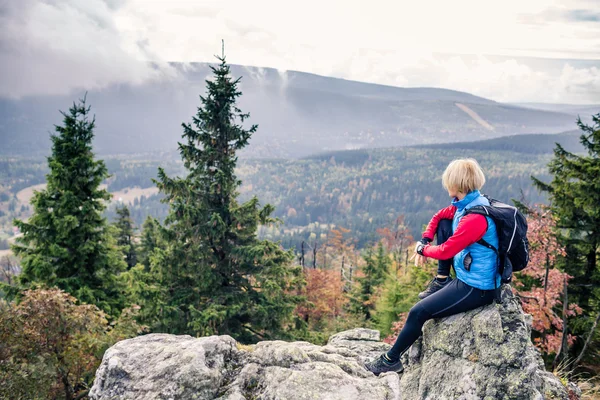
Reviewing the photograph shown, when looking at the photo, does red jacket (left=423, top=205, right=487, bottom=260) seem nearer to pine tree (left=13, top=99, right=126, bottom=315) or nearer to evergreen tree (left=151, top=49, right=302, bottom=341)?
evergreen tree (left=151, top=49, right=302, bottom=341)

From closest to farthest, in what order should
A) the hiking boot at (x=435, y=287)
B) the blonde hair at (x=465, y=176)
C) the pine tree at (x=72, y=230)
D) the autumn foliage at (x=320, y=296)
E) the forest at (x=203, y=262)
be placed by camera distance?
the blonde hair at (x=465, y=176) → the hiking boot at (x=435, y=287) → the forest at (x=203, y=262) → the pine tree at (x=72, y=230) → the autumn foliage at (x=320, y=296)

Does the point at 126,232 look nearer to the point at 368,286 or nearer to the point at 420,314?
the point at 368,286

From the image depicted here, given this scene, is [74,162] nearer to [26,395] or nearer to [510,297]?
[26,395]

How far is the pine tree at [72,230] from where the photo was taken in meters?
13.2

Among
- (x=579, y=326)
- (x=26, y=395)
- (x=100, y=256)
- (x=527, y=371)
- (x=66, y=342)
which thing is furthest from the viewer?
(x=100, y=256)

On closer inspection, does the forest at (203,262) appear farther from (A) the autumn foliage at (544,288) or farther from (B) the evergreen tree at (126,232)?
(B) the evergreen tree at (126,232)

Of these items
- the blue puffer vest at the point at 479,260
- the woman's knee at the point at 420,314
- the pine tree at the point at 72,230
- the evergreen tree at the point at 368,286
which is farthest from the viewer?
the evergreen tree at the point at 368,286

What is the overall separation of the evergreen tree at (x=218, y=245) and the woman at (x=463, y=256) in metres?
7.74

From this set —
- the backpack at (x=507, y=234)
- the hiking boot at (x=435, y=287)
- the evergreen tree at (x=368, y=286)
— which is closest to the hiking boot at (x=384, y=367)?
the hiking boot at (x=435, y=287)

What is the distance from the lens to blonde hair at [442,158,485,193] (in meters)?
4.32

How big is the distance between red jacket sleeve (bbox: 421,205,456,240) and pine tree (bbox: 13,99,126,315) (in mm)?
12461

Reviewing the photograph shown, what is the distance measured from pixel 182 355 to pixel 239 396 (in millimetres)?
941

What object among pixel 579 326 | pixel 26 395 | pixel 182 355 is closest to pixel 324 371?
pixel 182 355

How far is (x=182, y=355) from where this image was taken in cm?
459
